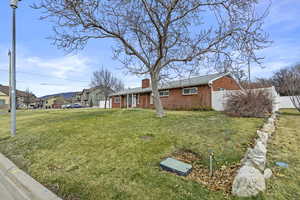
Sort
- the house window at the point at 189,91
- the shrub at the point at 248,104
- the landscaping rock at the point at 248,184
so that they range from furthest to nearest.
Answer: the house window at the point at 189,91 < the shrub at the point at 248,104 < the landscaping rock at the point at 248,184

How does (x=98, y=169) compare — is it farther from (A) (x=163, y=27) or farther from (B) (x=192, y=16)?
(B) (x=192, y=16)

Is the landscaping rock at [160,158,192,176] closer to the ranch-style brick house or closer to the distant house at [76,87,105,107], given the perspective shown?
the ranch-style brick house

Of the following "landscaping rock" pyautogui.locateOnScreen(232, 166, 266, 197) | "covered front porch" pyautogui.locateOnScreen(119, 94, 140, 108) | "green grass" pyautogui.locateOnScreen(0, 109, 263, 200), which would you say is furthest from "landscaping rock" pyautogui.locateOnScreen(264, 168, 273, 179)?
"covered front porch" pyautogui.locateOnScreen(119, 94, 140, 108)

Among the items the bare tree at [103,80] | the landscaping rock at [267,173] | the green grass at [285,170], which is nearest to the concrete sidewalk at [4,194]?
the green grass at [285,170]

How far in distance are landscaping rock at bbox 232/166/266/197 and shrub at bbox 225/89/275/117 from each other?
7.15 metres

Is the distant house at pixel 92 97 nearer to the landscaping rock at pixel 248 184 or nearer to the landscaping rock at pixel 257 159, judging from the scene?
the landscaping rock at pixel 257 159

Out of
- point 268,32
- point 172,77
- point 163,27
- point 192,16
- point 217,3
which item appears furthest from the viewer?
point 172,77

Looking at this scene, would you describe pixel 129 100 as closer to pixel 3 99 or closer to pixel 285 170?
pixel 285 170

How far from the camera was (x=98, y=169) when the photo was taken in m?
3.30

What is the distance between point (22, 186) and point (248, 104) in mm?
9825

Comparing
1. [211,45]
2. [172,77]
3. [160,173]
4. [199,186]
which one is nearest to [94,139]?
[160,173]

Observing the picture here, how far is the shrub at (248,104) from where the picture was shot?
8.48 meters

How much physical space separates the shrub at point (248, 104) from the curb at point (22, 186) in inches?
363

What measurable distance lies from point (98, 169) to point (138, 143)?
150 centimetres
